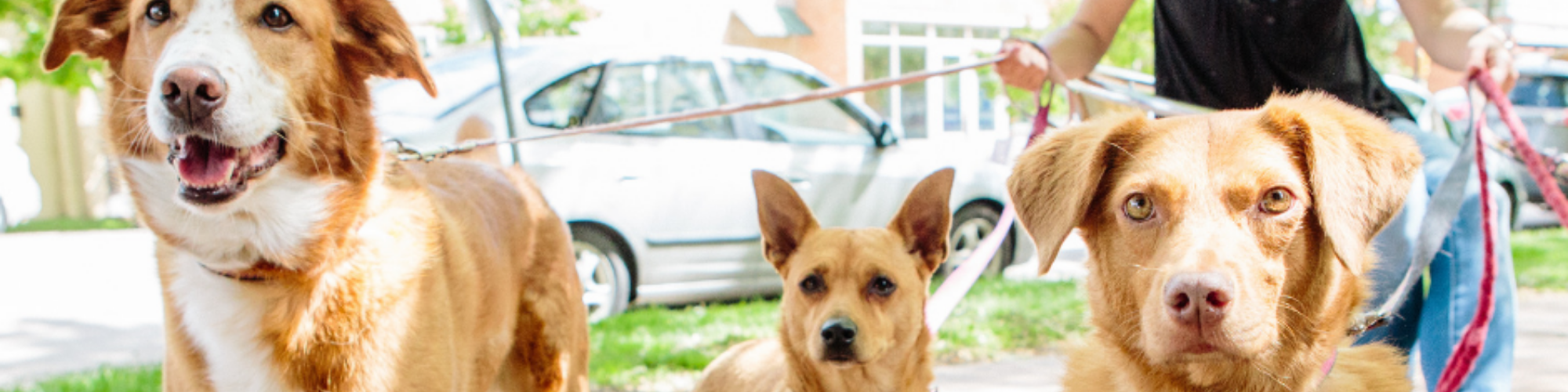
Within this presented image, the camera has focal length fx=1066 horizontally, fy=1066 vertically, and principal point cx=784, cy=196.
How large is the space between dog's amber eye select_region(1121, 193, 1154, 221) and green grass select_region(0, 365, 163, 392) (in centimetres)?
430

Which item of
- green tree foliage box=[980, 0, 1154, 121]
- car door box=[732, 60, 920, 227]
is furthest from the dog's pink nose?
green tree foliage box=[980, 0, 1154, 121]

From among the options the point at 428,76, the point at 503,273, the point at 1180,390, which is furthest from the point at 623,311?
the point at 1180,390

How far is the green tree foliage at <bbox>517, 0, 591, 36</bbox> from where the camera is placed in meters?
17.6

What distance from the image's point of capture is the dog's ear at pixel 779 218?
365 cm

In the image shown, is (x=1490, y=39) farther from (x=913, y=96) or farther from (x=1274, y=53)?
(x=913, y=96)

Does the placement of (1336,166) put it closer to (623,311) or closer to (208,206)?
(208,206)

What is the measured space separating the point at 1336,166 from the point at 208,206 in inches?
88.0

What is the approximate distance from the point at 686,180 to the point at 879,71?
59.7ft

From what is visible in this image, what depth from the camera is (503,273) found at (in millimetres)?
3121

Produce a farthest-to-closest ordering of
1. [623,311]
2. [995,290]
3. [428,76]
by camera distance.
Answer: [995,290]
[623,311]
[428,76]

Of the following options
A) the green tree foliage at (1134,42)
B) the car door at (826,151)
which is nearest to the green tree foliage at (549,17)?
the green tree foliage at (1134,42)

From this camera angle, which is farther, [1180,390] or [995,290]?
[995,290]

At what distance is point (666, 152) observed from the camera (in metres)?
6.59

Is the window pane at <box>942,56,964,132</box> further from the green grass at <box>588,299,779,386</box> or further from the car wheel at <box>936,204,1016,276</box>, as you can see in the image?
the green grass at <box>588,299,779,386</box>
